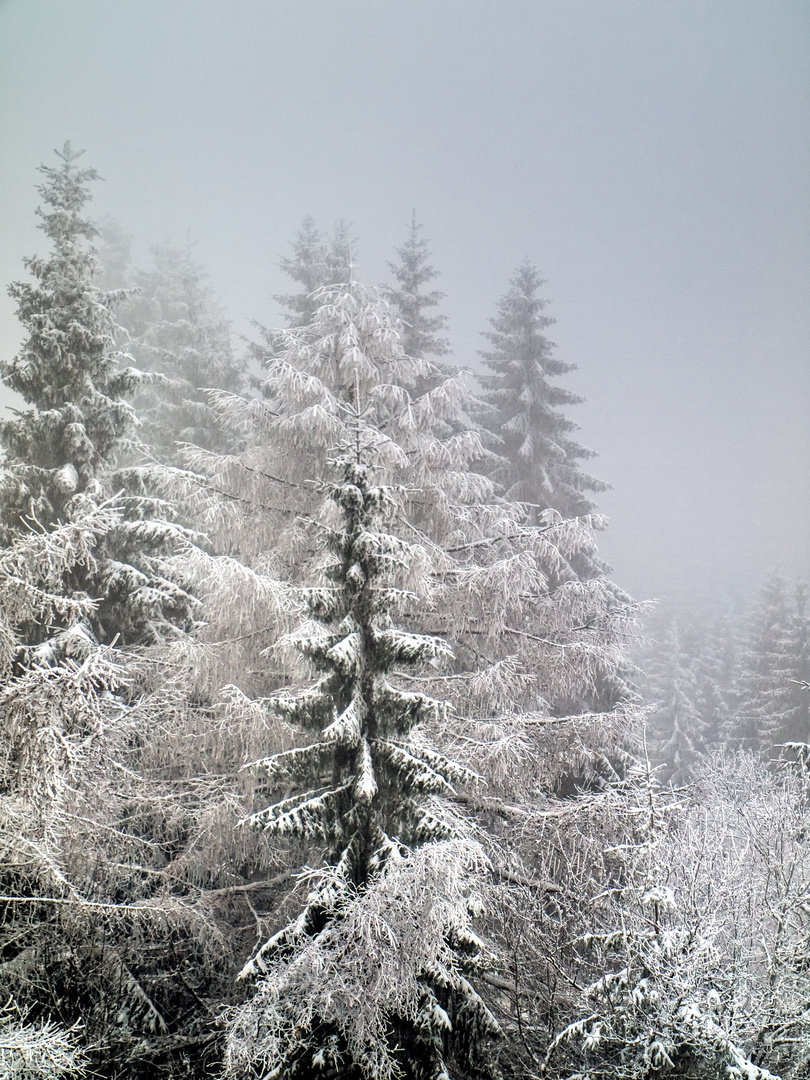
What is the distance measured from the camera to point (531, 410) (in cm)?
1588

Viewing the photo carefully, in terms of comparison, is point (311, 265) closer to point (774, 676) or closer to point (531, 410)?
point (531, 410)

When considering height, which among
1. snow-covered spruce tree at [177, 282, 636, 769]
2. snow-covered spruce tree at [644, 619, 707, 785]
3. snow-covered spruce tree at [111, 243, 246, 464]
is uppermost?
snow-covered spruce tree at [111, 243, 246, 464]

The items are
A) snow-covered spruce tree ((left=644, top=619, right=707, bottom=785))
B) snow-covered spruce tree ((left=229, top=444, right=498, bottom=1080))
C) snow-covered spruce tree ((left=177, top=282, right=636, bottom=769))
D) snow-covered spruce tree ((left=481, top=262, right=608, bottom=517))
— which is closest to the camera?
snow-covered spruce tree ((left=229, top=444, right=498, bottom=1080))

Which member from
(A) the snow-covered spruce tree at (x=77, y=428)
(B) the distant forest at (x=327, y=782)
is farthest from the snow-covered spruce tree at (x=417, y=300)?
(A) the snow-covered spruce tree at (x=77, y=428)

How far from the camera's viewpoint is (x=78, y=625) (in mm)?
5863

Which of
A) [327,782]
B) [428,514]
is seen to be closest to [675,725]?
[428,514]

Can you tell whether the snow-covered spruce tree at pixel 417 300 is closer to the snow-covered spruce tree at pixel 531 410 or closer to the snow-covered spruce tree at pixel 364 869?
the snow-covered spruce tree at pixel 531 410

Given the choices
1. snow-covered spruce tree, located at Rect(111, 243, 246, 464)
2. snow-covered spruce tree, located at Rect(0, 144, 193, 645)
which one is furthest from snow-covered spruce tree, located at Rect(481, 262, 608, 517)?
snow-covered spruce tree, located at Rect(0, 144, 193, 645)

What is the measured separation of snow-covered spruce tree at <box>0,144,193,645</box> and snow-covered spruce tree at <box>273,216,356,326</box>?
21.2ft

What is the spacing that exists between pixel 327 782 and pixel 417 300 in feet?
38.6

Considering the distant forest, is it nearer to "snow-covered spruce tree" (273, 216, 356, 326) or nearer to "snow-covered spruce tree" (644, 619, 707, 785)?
"snow-covered spruce tree" (273, 216, 356, 326)

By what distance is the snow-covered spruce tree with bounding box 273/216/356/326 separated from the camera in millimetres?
14938

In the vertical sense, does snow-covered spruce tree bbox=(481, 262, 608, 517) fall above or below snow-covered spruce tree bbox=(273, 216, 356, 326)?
below

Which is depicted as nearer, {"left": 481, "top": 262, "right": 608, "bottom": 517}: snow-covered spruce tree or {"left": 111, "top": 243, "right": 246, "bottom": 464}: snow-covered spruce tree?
{"left": 111, "top": 243, "right": 246, "bottom": 464}: snow-covered spruce tree
